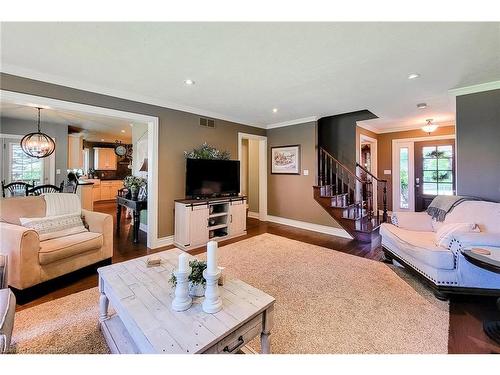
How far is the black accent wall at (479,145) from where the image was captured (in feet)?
9.36

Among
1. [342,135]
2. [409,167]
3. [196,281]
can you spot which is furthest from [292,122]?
[196,281]

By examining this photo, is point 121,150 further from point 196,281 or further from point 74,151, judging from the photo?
point 196,281

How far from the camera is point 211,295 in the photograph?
1.25m

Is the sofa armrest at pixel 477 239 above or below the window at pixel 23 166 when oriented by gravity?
below

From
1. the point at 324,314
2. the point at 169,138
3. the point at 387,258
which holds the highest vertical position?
the point at 169,138

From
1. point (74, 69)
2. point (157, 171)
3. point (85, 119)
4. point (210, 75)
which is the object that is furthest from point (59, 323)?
point (85, 119)

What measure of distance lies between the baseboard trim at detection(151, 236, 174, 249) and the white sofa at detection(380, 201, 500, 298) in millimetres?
3341

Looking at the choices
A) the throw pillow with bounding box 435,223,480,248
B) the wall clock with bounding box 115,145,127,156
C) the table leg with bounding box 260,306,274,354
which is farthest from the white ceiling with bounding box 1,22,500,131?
the wall clock with bounding box 115,145,127,156

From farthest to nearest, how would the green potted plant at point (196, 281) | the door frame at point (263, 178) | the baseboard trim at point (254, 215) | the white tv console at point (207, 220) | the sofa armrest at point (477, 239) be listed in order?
the baseboard trim at point (254, 215), the door frame at point (263, 178), the white tv console at point (207, 220), the sofa armrest at point (477, 239), the green potted plant at point (196, 281)

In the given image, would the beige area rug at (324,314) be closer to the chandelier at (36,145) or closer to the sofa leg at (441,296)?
the sofa leg at (441,296)

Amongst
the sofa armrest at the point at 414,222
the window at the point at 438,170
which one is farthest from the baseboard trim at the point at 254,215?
the window at the point at 438,170

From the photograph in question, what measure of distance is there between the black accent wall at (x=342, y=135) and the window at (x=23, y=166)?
22.2 feet

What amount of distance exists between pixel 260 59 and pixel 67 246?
2.81 meters

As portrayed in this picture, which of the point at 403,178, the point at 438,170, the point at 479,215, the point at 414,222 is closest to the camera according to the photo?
the point at 479,215
